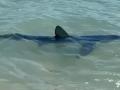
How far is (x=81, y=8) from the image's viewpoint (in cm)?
1062

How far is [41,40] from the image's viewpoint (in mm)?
7957

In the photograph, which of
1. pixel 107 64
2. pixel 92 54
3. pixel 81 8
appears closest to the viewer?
pixel 107 64

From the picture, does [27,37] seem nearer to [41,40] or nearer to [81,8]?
[41,40]

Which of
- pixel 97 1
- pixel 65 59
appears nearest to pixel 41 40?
pixel 65 59

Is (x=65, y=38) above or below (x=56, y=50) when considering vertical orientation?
above

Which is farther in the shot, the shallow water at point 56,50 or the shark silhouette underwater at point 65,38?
the shark silhouette underwater at point 65,38

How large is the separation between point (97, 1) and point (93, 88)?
20.5 ft

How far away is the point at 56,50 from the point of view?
7.62 meters

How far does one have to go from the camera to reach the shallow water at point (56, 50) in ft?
19.6

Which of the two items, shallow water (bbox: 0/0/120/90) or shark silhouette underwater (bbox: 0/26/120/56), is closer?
shallow water (bbox: 0/0/120/90)

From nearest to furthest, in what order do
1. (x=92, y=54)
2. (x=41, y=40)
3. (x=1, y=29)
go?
(x=92, y=54), (x=41, y=40), (x=1, y=29)

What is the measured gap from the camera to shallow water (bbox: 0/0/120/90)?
597 cm

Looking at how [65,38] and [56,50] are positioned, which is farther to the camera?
[65,38]

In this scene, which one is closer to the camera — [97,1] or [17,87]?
[17,87]
